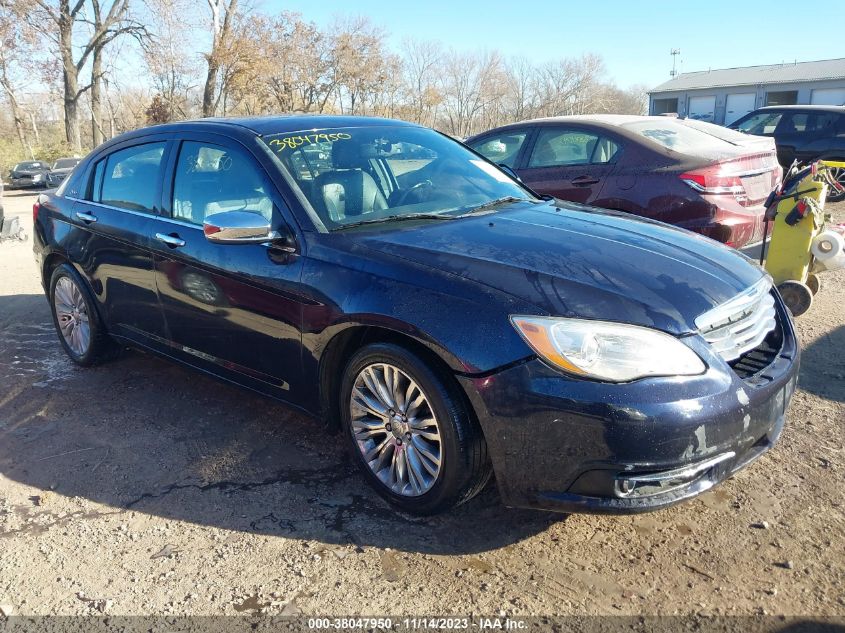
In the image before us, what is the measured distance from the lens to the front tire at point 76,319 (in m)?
4.64

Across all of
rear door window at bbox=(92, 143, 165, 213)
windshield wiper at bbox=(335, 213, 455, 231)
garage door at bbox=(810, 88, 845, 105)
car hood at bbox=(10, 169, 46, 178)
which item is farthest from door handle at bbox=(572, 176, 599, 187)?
garage door at bbox=(810, 88, 845, 105)

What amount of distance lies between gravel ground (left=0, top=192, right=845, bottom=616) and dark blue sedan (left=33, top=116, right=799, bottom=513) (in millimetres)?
284

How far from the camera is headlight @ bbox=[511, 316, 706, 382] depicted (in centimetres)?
236

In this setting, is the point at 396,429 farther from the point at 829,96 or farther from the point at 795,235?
the point at 829,96

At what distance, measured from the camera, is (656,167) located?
19.4ft

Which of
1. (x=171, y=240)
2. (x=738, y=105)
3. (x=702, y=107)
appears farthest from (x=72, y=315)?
(x=702, y=107)

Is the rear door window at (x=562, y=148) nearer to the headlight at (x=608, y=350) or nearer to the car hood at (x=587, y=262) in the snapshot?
the car hood at (x=587, y=262)

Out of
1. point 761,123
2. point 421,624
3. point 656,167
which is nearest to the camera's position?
point 421,624

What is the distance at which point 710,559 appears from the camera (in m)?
2.59

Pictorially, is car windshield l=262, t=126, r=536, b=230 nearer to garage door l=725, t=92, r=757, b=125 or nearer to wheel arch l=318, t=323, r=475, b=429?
wheel arch l=318, t=323, r=475, b=429

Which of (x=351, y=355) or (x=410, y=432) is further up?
(x=351, y=355)

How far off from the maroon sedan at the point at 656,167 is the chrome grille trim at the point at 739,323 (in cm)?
289

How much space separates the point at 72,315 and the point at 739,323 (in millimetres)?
4379

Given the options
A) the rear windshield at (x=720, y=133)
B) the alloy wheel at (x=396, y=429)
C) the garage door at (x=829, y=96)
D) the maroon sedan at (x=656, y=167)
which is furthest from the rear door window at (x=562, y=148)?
the garage door at (x=829, y=96)
